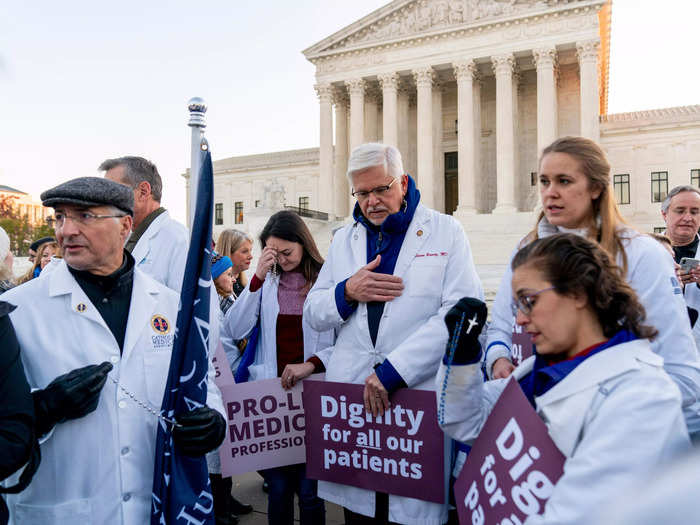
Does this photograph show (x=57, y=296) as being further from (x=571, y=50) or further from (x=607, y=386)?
(x=571, y=50)

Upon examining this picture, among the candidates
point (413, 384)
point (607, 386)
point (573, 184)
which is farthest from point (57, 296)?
point (573, 184)

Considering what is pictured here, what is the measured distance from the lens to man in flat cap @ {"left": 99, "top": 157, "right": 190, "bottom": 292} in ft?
12.1

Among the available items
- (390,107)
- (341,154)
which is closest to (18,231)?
(341,154)

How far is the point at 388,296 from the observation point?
119 inches

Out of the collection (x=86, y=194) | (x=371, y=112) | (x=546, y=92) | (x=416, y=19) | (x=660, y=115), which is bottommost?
(x=86, y=194)

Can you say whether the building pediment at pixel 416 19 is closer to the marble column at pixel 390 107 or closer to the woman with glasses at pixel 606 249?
the marble column at pixel 390 107

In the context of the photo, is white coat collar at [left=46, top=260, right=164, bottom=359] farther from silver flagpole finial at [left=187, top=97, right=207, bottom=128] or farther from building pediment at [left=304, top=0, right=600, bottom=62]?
building pediment at [left=304, top=0, right=600, bottom=62]

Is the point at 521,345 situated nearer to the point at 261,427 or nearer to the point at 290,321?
the point at 290,321

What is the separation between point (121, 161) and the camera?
3857mm

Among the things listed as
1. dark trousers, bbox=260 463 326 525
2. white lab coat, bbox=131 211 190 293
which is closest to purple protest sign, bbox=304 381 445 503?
dark trousers, bbox=260 463 326 525

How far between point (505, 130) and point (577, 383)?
119ft

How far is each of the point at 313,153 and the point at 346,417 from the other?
4619 cm

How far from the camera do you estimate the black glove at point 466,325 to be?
2027 mm

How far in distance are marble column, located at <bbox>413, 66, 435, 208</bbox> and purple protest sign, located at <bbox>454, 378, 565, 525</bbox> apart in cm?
3591
